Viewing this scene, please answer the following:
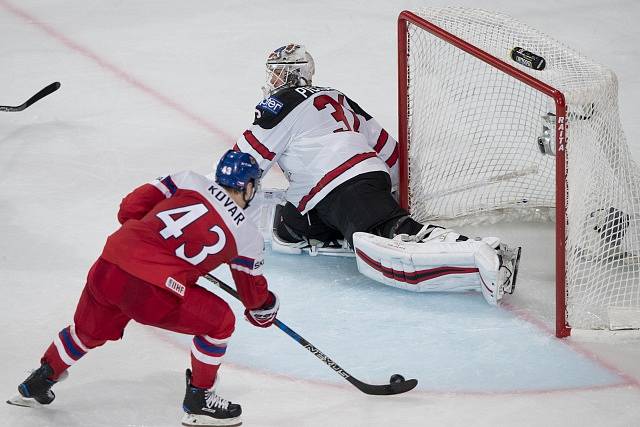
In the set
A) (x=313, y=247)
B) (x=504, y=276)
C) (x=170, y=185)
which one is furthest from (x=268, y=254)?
(x=170, y=185)

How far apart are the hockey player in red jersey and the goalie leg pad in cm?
77

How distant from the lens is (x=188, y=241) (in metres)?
3.13

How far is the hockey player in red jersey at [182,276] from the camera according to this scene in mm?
3117

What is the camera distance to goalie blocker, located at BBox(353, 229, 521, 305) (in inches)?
152

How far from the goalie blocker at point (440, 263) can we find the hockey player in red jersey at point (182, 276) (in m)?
0.77

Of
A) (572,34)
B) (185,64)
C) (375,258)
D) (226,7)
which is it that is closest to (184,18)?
(226,7)

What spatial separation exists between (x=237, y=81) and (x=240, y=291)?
302 centimetres

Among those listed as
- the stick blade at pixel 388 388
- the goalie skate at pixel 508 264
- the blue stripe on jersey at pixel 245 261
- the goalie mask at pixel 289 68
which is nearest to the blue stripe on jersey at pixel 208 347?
the blue stripe on jersey at pixel 245 261

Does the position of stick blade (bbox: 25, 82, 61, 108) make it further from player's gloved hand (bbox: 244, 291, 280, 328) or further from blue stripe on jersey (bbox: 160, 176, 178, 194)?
player's gloved hand (bbox: 244, 291, 280, 328)

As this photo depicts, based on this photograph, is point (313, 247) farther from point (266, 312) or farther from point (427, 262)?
point (266, 312)

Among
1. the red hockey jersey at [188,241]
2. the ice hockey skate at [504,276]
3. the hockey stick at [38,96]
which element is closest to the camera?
the red hockey jersey at [188,241]

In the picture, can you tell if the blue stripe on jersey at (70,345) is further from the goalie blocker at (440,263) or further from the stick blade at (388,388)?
the goalie blocker at (440,263)

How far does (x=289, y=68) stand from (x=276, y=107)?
0.71ft

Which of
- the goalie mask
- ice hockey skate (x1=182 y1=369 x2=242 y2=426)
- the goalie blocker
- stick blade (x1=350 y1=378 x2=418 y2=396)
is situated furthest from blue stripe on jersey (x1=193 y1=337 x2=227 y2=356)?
the goalie mask
